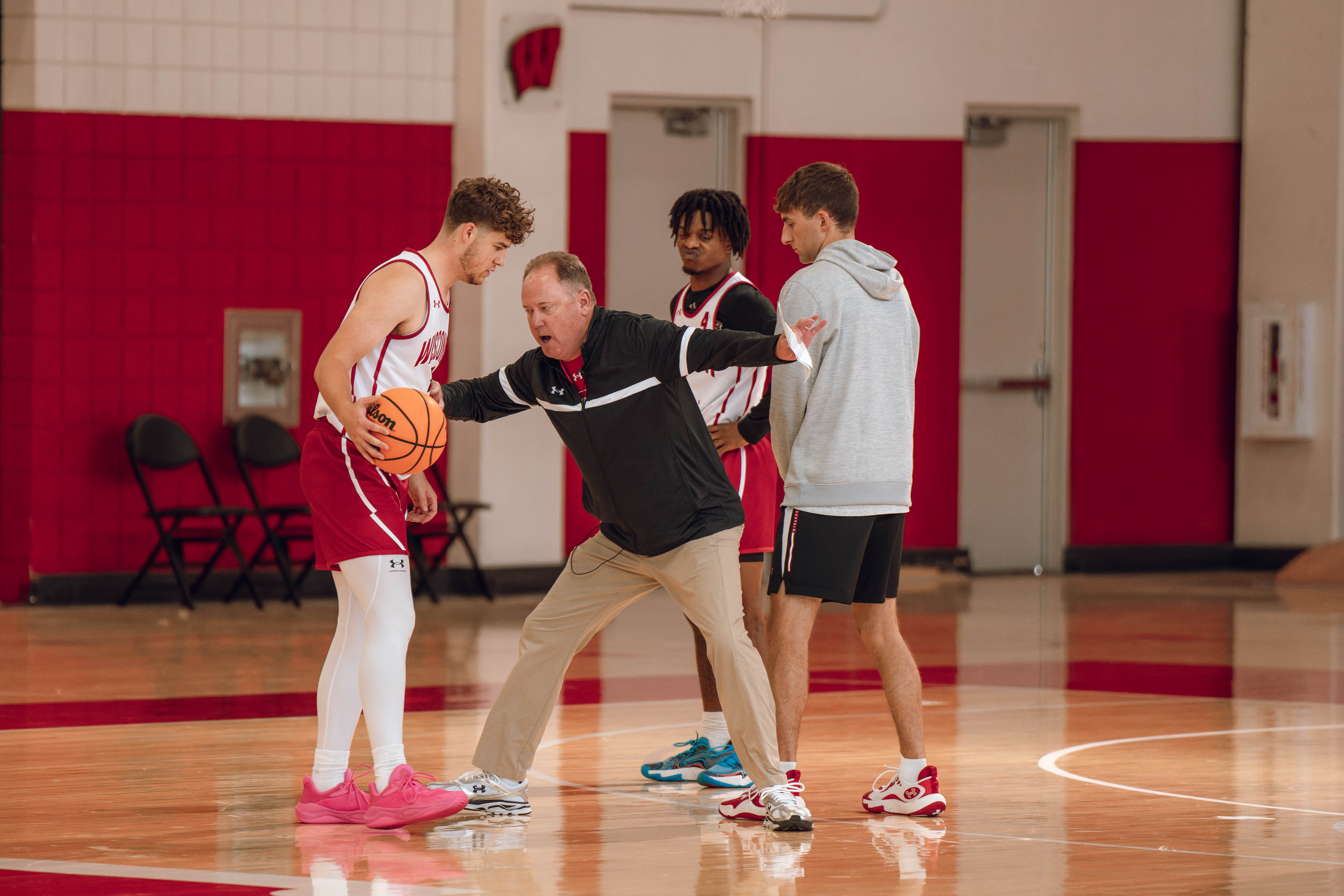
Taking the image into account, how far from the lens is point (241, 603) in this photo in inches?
353

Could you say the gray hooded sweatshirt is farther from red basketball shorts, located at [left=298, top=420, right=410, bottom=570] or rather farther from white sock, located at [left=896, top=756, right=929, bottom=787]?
red basketball shorts, located at [left=298, top=420, right=410, bottom=570]

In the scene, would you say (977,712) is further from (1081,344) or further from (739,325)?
(1081,344)

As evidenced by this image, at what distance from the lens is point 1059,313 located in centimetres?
1111

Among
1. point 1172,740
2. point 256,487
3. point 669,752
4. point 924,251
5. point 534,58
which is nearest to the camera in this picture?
point 669,752

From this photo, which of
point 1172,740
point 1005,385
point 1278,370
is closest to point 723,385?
point 1172,740

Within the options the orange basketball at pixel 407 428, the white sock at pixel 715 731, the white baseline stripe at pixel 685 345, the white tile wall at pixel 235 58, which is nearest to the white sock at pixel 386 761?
the orange basketball at pixel 407 428

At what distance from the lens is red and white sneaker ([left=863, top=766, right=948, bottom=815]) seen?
13.7 ft

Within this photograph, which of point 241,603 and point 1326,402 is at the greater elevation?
point 1326,402

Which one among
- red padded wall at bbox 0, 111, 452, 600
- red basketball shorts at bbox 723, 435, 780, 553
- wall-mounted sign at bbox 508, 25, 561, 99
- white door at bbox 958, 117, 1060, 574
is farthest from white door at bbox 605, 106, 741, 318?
red basketball shorts at bbox 723, 435, 780, 553

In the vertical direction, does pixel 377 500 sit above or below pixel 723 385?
below

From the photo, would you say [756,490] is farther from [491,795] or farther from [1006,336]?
[1006,336]

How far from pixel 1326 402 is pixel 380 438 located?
8852 mm

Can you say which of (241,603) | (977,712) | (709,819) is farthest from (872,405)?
(241,603)

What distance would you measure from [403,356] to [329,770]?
3.39 feet
